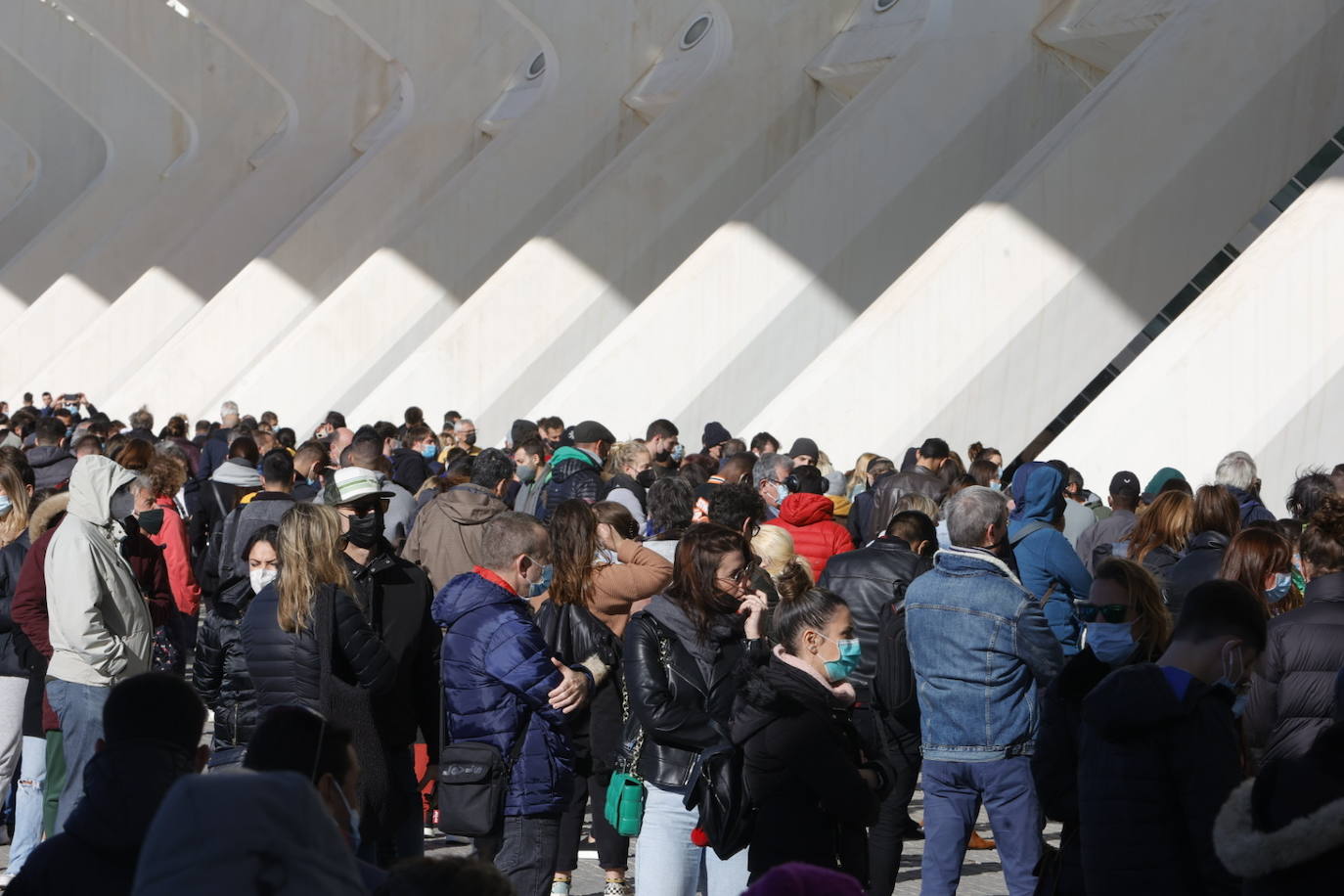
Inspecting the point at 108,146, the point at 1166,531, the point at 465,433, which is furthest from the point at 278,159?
the point at 1166,531

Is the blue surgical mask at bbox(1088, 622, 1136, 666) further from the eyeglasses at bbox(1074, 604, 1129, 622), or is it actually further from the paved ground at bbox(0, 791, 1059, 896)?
the paved ground at bbox(0, 791, 1059, 896)

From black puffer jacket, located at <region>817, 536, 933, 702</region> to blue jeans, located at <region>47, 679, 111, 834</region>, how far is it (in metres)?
2.56

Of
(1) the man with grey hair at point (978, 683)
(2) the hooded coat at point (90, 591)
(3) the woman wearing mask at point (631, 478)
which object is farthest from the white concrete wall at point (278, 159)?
(1) the man with grey hair at point (978, 683)

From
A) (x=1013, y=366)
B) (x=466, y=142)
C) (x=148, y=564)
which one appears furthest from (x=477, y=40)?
(x=148, y=564)

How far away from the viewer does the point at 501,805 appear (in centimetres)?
497

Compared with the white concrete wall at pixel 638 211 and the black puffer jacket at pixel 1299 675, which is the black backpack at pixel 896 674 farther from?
the white concrete wall at pixel 638 211

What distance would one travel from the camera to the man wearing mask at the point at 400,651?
5129 mm

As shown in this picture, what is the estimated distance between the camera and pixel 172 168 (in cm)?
3044

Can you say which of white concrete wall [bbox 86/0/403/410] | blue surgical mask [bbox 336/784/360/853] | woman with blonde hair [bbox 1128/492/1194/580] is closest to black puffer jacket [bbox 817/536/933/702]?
woman with blonde hair [bbox 1128/492/1194/580]

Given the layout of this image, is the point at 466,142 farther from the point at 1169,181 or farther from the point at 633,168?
the point at 1169,181

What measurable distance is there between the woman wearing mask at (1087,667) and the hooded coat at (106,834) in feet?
6.98

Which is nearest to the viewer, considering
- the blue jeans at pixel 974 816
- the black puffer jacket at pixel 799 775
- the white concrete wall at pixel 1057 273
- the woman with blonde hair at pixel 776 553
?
the black puffer jacket at pixel 799 775

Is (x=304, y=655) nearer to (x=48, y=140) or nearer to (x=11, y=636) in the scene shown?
(x=11, y=636)

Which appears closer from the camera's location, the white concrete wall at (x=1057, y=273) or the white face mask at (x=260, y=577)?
the white face mask at (x=260, y=577)
